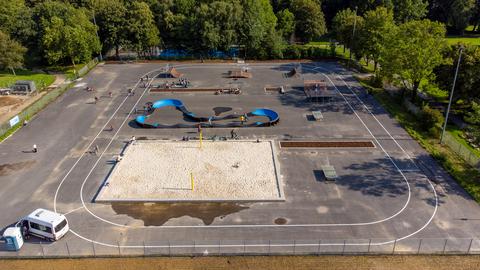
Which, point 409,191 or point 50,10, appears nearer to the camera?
point 409,191

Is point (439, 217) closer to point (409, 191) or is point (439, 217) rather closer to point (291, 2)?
point (409, 191)

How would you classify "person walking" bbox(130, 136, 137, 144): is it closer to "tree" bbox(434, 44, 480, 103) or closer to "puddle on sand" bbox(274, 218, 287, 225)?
"puddle on sand" bbox(274, 218, 287, 225)

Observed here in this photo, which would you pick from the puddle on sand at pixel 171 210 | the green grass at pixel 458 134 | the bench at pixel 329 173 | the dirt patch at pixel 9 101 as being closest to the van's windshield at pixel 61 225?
the puddle on sand at pixel 171 210

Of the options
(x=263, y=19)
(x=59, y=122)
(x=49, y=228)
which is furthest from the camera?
(x=263, y=19)

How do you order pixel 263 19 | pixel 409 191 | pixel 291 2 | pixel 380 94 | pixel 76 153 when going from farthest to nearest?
pixel 291 2 → pixel 263 19 → pixel 380 94 → pixel 76 153 → pixel 409 191

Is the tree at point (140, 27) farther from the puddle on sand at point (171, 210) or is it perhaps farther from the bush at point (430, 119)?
the bush at point (430, 119)

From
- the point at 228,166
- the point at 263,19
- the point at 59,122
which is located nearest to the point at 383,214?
the point at 228,166
